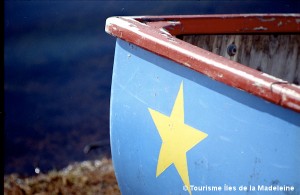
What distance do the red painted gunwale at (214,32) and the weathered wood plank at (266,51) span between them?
1.8 inches

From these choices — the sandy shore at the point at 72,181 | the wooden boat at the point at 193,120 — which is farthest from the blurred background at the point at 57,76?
the wooden boat at the point at 193,120

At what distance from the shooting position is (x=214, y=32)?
370 centimetres

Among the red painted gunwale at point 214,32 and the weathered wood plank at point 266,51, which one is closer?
the red painted gunwale at point 214,32

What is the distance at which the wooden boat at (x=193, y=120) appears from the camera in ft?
8.27

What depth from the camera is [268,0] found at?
15.3ft

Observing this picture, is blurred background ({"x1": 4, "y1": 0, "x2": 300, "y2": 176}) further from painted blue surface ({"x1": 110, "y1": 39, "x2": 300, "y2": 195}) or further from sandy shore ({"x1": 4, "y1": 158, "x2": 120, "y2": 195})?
painted blue surface ({"x1": 110, "y1": 39, "x2": 300, "y2": 195})

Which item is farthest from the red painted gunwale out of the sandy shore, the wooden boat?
the sandy shore

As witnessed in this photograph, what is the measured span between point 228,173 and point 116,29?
79 centimetres

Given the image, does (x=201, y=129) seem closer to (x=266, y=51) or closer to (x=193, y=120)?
(x=193, y=120)

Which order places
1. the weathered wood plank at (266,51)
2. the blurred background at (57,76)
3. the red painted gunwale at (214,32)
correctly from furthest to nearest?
the blurred background at (57,76) → the weathered wood plank at (266,51) → the red painted gunwale at (214,32)

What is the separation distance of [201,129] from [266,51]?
1.35 metres

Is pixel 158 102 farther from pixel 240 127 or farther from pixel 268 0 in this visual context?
pixel 268 0

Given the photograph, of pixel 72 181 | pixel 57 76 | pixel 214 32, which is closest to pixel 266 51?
pixel 214 32

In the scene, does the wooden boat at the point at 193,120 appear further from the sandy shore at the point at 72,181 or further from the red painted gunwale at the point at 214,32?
the sandy shore at the point at 72,181
